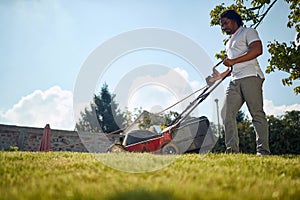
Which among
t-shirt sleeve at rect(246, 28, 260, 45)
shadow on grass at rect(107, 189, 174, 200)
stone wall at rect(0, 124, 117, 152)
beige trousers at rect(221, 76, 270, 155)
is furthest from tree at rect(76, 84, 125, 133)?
shadow on grass at rect(107, 189, 174, 200)

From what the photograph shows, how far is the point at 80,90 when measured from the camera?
5.07 meters

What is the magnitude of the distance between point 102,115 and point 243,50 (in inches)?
1031

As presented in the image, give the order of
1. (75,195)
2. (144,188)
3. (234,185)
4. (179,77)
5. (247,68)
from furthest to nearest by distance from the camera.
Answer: (179,77) < (247,68) < (234,185) < (144,188) < (75,195)

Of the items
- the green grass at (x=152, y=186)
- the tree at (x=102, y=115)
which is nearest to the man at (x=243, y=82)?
the green grass at (x=152, y=186)

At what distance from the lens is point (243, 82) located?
3.81m

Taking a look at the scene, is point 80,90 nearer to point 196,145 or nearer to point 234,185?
point 196,145

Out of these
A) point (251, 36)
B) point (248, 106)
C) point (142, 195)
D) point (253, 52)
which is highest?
point (251, 36)

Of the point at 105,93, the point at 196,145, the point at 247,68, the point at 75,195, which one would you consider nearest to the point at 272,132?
the point at 196,145

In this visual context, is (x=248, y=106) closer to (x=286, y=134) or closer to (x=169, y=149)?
(x=169, y=149)

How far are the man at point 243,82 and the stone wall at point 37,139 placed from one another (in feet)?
23.7

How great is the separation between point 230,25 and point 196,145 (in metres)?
2.34

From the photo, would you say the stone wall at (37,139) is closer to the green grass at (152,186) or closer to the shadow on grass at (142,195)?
the green grass at (152,186)

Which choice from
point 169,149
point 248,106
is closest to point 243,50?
point 248,106

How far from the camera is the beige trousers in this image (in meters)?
3.74
